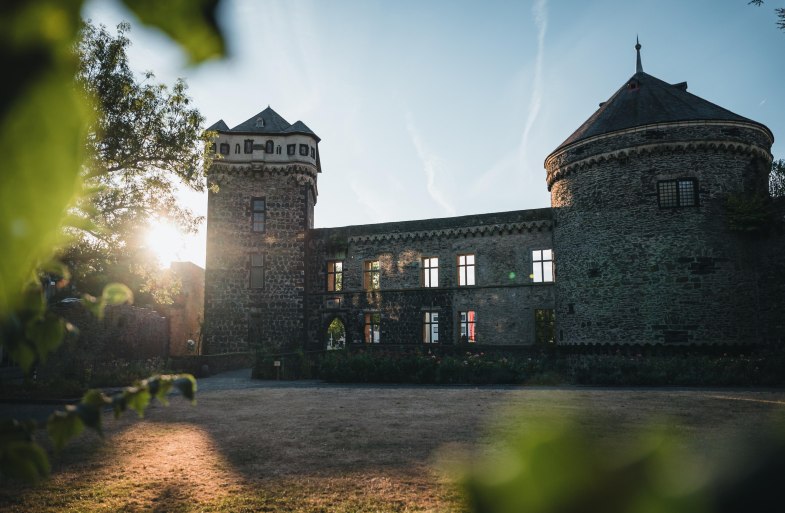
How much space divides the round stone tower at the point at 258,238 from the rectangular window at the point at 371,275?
3.43m

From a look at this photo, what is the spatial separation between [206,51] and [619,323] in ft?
65.9

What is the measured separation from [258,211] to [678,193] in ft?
66.1

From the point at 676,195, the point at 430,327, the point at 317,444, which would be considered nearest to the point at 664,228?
the point at 676,195

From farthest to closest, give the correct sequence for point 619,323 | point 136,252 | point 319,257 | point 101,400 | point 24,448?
point 319,257
point 619,323
point 136,252
point 101,400
point 24,448

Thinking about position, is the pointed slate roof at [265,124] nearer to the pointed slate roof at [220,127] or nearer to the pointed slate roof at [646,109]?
the pointed slate roof at [220,127]

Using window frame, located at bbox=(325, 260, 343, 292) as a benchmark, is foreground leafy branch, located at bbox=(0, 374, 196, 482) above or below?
below

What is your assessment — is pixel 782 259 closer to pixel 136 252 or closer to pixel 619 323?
pixel 619 323

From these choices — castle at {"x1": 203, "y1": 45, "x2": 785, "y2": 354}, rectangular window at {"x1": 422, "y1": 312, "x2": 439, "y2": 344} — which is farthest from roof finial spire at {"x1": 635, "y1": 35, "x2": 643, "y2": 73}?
rectangular window at {"x1": 422, "y1": 312, "x2": 439, "y2": 344}

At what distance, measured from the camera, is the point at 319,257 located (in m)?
27.4

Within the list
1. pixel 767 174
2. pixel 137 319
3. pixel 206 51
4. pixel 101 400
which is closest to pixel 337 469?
pixel 101 400

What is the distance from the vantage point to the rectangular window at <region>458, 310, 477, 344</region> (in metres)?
23.6

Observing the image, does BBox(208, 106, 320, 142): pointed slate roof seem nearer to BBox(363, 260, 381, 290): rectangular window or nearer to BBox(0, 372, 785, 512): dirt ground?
BBox(363, 260, 381, 290): rectangular window

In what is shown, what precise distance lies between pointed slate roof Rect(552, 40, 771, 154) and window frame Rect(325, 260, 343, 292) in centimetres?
1254

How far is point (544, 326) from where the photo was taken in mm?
22375
